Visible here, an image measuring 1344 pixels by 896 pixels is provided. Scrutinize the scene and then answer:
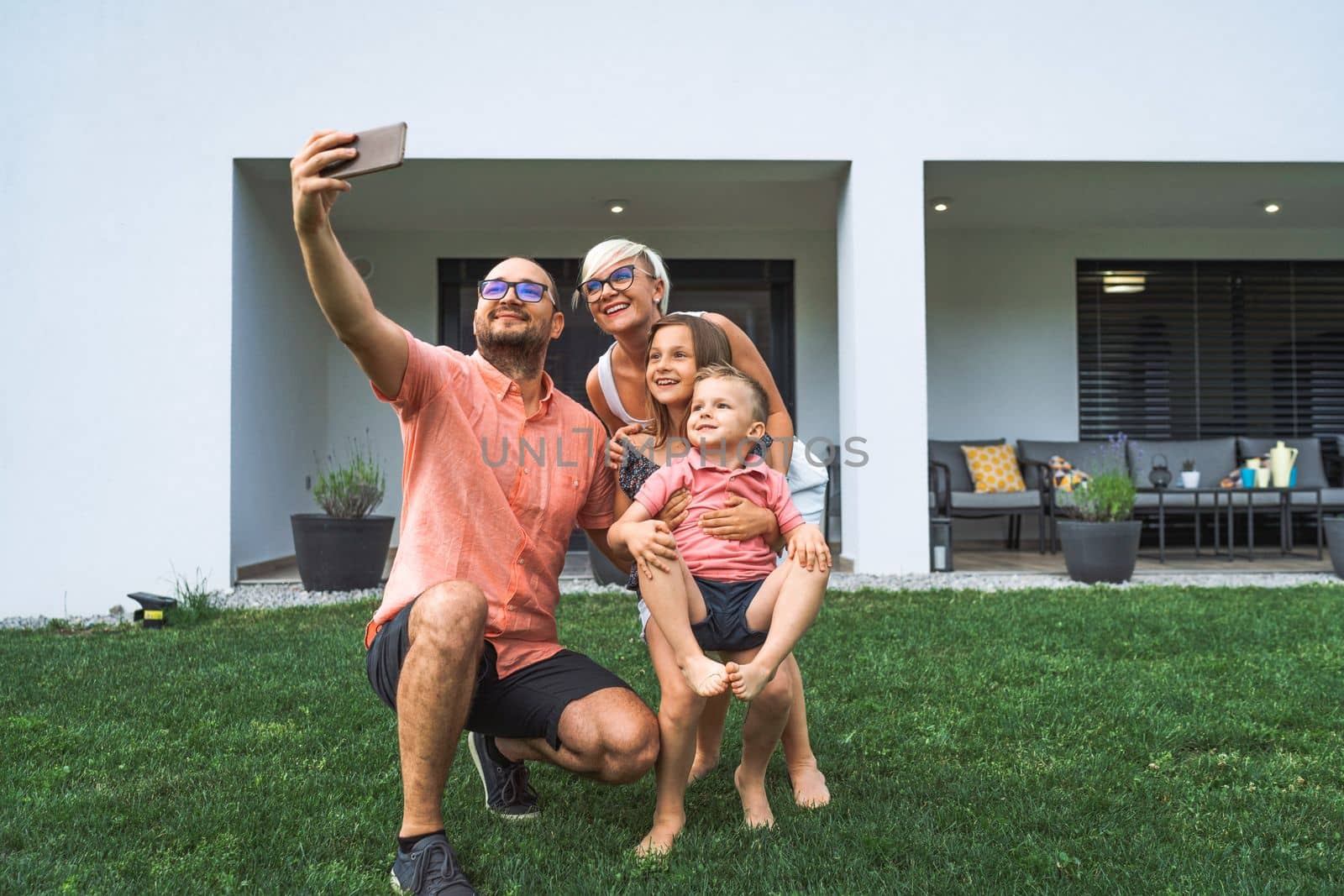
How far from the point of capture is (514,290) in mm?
2045

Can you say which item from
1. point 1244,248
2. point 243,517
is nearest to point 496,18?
point 243,517

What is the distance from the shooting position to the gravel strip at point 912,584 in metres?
5.50

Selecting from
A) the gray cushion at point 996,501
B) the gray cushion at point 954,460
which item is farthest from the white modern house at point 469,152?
the gray cushion at point 954,460

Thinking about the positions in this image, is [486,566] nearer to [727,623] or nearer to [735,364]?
[727,623]

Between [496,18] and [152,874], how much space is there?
225 inches

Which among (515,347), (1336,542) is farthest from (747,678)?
(1336,542)

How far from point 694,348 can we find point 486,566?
64 cm

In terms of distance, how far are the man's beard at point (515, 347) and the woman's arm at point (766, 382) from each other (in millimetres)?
428

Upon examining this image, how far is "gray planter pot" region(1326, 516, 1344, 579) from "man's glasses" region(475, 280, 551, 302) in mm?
6170

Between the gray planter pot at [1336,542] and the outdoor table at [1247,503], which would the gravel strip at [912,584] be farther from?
the outdoor table at [1247,503]

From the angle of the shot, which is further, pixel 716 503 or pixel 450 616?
pixel 716 503

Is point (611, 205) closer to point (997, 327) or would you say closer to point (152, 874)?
point (997, 327)

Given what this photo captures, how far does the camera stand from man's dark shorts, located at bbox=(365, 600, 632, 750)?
194 cm

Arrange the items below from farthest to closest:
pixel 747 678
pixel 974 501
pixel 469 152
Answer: pixel 974 501 < pixel 469 152 < pixel 747 678
